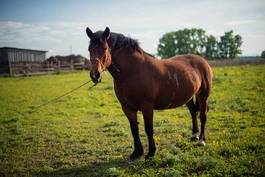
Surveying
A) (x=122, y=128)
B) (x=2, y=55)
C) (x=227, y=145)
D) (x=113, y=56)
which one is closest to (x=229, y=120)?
(x=227, y=145)

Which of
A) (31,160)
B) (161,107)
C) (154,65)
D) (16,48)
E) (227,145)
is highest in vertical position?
(16,48)

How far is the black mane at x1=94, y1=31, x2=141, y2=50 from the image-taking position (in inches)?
201

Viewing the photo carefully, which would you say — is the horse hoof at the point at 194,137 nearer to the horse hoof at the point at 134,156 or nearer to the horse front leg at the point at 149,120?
the horse front leg at the point at 149,120

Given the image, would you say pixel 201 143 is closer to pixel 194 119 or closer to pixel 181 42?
pixel 194 119

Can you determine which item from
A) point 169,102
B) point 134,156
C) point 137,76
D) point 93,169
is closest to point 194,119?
point 169,102

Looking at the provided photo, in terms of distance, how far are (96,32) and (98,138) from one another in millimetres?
3684

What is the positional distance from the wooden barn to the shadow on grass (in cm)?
3185

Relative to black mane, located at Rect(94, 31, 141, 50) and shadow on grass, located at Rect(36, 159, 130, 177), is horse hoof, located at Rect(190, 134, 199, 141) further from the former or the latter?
black mane, located at Rect(94, 31, 141, 50)

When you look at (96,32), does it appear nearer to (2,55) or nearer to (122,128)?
(122,128)

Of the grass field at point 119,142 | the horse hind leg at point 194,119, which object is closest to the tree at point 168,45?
the grass field at point 119,142

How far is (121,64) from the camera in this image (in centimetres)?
525

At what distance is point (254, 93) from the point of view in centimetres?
1262

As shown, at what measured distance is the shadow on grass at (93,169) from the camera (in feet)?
16.7

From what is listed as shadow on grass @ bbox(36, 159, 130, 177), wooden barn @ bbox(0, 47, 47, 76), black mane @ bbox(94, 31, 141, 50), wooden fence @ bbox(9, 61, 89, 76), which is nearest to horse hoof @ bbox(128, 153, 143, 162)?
shadow on grass @ bbox(36, 159, 130, 177)
